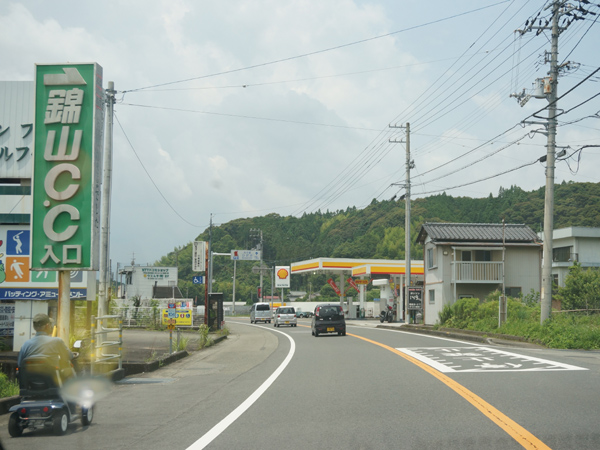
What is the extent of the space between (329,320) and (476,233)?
15.4 meters

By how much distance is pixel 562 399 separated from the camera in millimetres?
9375

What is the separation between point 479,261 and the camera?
40156mm

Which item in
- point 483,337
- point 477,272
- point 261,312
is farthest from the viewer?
point 261,312

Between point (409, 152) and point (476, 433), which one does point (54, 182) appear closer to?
point (476, 433)

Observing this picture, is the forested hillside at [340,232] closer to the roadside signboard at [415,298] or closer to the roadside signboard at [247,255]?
the roadside signboard at [247,255]

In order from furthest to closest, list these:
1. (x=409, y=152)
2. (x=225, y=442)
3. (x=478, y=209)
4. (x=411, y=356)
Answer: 1. (x=478, y=209)
2. (x=409, y=152)
3. (x=411, y=356)
4. (x=225, y=442)

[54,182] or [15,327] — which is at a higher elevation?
[54,182]

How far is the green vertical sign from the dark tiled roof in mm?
29823

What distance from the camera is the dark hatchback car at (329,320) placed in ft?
98.6

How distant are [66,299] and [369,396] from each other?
256 inches

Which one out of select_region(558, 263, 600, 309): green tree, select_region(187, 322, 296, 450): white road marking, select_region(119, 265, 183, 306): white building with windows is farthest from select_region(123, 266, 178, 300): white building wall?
select_region(187, 322, 296, 450): white road marking

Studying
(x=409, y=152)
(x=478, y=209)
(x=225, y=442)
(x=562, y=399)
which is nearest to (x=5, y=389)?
(x=225, y=442)

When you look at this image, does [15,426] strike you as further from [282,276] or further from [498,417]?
[282,276]

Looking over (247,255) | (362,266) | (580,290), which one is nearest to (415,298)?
(580,290)
